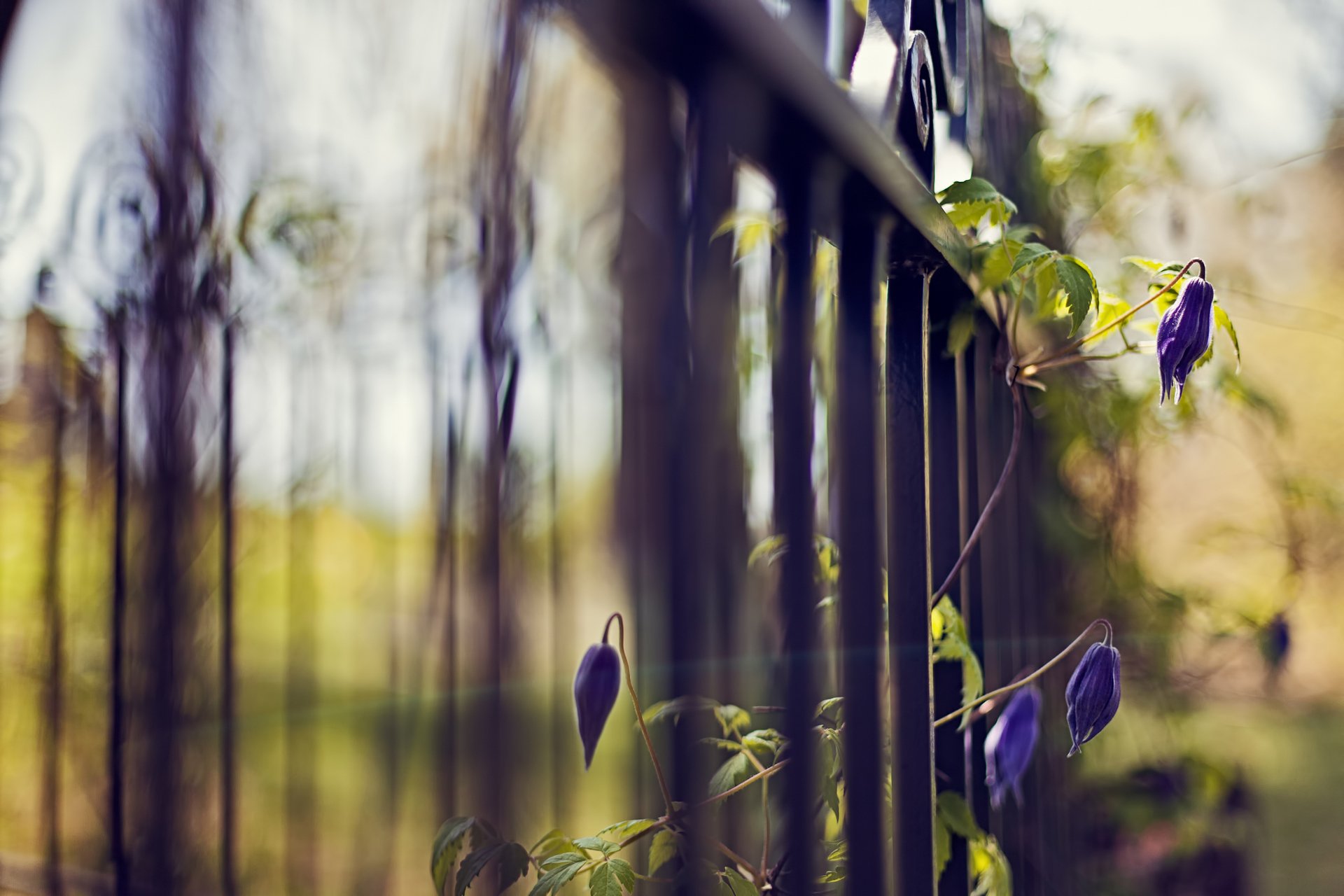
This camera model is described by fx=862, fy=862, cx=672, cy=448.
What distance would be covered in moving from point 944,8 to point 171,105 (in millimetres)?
662

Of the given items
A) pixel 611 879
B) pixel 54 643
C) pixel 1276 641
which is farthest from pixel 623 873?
pixel 1276 641

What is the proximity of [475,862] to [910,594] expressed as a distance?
339mm

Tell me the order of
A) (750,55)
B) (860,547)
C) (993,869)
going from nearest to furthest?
(750,55), (860,547), (993,869)

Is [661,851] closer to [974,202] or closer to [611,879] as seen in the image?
[611,879]

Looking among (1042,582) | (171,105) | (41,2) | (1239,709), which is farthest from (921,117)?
(1239,709)

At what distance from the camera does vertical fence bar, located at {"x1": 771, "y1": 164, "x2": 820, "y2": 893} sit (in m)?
0.40

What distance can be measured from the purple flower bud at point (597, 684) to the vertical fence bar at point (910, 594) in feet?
0.68

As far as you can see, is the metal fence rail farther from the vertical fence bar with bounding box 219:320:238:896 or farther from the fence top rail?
the vertical fence bar with bounding box 219:320:238:896

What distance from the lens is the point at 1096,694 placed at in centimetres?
70

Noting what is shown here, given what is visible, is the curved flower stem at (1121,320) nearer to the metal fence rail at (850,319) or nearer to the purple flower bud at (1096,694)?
the metal fence rail at (850,319)

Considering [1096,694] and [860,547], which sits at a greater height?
[860,547]

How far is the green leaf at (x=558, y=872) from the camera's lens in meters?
0.52

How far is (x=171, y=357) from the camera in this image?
0.56 meters

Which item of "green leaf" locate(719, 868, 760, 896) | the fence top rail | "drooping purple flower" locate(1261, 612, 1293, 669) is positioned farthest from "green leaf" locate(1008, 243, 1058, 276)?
"drooping purple flower" locate(1261, 612, 1293, 669)
